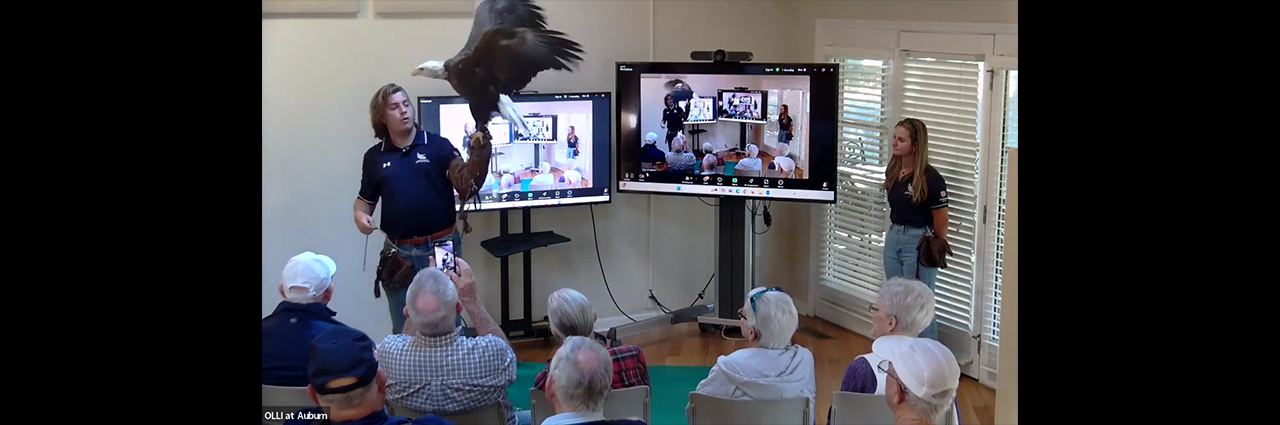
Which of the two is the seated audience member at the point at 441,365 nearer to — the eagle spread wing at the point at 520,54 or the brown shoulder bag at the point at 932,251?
the eagle spread wing at the point at 520,54

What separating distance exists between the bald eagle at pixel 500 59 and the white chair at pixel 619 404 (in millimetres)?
2245

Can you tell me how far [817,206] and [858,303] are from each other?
0.63m

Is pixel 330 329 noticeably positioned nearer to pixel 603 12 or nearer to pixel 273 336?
pixel 273 336

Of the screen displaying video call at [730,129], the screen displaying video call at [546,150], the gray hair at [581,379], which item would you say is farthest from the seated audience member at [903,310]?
the screen displaying video call at [546,150]

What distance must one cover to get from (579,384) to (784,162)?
267 centimetres

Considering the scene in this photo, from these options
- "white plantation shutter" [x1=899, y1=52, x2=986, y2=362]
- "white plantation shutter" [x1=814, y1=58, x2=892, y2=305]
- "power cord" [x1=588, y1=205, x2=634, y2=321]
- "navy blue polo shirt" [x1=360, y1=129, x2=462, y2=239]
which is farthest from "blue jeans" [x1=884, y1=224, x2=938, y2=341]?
"navy blue polo shirt" [x1=360, y1=129, x2=462, y2=239]

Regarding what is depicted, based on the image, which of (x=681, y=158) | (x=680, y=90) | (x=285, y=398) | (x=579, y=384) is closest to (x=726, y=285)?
(x=681, y=158)

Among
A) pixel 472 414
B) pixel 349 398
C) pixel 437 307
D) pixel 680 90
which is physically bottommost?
pixel 472 414

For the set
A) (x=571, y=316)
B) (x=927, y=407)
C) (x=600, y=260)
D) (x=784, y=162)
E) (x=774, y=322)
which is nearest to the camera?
(x=927, y=407)

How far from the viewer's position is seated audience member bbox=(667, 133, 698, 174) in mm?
5508

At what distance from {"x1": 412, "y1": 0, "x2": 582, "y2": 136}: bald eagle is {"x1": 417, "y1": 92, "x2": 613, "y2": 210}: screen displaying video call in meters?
0.06

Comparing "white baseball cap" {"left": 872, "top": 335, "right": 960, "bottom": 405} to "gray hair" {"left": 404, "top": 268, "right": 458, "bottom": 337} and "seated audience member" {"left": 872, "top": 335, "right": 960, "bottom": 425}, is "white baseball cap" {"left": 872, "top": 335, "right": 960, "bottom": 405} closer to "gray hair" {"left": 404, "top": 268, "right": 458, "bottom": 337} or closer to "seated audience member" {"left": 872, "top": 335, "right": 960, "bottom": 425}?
"seated audience member" {"left": 872, "top": 335, "right": 960, "bottom": 425}

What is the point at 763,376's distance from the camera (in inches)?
135

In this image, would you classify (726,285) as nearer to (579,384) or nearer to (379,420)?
(579,384)
